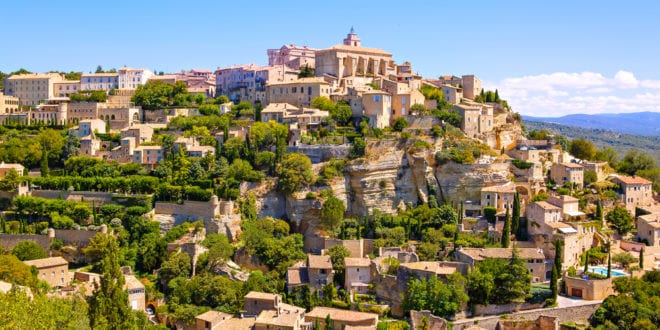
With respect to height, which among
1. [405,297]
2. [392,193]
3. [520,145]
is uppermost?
[520,145]

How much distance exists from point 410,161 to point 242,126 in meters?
15.1

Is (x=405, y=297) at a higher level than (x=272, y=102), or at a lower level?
lower

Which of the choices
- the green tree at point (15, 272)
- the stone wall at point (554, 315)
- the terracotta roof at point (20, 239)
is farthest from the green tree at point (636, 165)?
the green tree at point (15, 272)

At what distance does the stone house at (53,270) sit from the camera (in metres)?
43.2

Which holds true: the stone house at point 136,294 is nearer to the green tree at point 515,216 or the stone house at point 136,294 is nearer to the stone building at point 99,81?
the green tree at point 515,216

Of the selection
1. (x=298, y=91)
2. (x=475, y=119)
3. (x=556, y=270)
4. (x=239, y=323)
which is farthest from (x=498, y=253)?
(x=298, y=91)

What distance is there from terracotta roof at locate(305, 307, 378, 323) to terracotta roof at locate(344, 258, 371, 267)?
12.1 ft

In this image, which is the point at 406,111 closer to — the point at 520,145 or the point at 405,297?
the point at 520,145

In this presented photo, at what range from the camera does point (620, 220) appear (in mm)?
49469

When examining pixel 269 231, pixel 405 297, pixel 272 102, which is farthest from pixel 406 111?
pixel 405 297

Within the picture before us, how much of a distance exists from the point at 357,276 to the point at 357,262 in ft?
2.78

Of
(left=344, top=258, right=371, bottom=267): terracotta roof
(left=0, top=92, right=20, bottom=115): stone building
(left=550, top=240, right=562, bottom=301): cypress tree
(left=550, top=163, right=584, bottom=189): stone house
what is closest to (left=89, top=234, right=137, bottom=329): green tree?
(left=344, top=258, right=371, bottom=267): terracotta roof

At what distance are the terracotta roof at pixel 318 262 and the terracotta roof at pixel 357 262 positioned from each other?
1038 millimetres

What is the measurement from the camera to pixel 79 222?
4991cm
